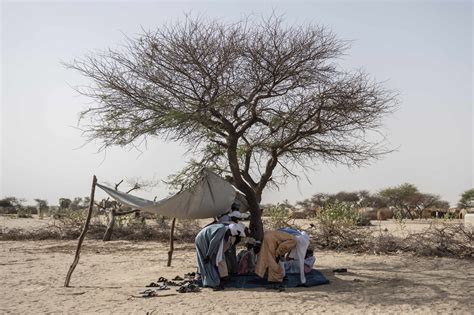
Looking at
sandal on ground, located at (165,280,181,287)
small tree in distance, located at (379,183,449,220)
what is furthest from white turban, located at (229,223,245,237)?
small tree in distance, located at (379,183,449,220)

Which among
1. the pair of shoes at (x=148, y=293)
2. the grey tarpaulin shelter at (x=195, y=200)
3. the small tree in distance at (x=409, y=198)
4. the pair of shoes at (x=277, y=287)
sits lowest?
the pair of shoes at (x=148, y=293)

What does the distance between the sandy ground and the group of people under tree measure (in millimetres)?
387

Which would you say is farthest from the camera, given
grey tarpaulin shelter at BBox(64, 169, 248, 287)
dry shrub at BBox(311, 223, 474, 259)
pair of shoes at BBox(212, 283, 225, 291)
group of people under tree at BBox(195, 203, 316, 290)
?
dry shrub at BBox(311, 223, 474, 259)

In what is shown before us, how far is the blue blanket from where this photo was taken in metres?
8.43

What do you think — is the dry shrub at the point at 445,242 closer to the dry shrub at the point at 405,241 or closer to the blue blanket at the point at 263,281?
the dry shrub at the point at 405,241

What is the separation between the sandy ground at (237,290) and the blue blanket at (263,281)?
0.25m

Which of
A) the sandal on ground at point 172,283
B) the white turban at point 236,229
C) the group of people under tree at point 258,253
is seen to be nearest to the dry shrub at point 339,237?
the group of people under tree at point 258,253

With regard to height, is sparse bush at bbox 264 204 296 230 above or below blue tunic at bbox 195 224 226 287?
above

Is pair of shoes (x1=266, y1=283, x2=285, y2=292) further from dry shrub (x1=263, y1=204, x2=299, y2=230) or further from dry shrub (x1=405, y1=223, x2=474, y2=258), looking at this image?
Result: dry shrub (x1=263, y1=204, x2=299, y2=230)

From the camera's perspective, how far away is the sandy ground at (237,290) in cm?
698

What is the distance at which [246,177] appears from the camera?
Answer: 10586 mm

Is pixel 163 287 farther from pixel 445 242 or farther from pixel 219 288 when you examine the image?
pixel 445 242

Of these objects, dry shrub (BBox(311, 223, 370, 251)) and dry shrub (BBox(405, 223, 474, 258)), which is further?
dry shrub (BBox(311, 223, 370, 251))

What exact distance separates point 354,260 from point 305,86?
4.33 m
